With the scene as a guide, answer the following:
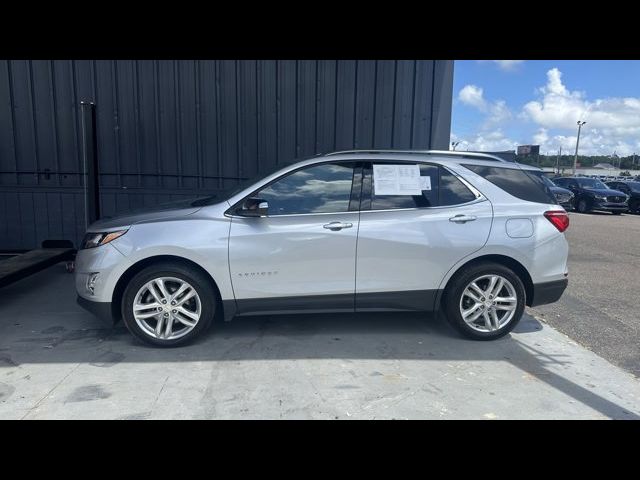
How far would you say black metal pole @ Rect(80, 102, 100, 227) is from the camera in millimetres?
6309

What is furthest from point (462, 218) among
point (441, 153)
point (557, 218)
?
point (557, 218)

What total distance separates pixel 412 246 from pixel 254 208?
59.5 inches

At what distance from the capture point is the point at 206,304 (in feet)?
13.3

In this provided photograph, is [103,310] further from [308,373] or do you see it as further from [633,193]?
[633,193]

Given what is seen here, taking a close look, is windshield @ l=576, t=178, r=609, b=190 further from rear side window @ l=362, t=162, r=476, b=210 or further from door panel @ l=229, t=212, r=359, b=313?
door panel @ l=229, t=212, r=359, b=313

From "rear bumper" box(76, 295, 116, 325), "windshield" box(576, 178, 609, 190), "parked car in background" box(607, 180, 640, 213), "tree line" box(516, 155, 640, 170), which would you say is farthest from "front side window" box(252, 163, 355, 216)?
"tree line" box(516, 155, 640, 170)

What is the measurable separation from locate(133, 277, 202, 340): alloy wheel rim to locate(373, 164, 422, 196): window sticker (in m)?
2.00

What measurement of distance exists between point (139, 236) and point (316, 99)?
5.03 metres

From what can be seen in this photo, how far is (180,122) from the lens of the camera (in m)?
7.89

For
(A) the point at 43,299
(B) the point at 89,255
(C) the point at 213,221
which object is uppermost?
(C) the point at 213,221

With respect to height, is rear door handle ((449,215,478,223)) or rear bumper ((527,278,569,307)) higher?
rear door handle ((449,215,478,223))
